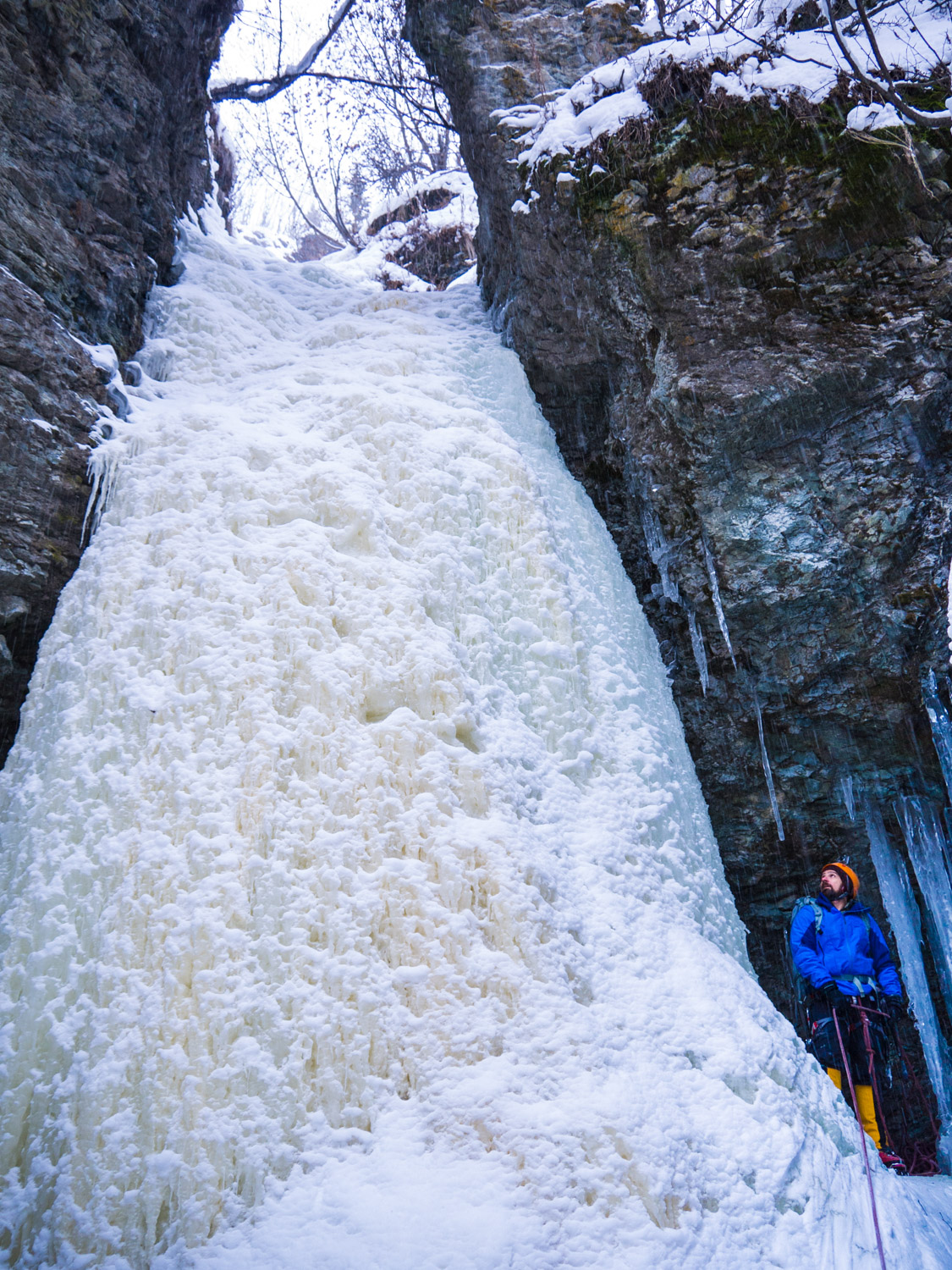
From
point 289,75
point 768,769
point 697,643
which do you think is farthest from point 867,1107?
point 289,75

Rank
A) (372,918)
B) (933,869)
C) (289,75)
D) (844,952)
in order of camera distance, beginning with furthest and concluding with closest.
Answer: (289,75) < (933,869) < (844,952) < (372,918)

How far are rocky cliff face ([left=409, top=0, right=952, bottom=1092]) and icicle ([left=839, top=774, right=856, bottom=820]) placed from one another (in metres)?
0.02

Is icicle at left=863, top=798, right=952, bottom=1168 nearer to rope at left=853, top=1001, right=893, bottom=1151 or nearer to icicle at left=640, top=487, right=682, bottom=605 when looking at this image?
rope at left=853, top=1001, right=893, bottom=1151

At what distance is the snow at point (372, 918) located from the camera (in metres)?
2.32

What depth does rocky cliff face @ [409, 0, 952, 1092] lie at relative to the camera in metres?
4.11

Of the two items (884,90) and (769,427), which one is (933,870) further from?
(884,90)

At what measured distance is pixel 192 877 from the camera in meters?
2.80

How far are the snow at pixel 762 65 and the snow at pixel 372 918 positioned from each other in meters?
2.35

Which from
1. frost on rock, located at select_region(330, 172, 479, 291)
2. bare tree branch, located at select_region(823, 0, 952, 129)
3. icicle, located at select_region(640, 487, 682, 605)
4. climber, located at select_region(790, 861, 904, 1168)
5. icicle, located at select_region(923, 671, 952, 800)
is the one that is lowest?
climber, located at select_region(790, 861, 904, 1168)

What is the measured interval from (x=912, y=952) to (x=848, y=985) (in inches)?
52.8

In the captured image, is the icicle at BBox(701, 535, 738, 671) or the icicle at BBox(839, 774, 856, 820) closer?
the icicle at BBox(701, 535, 738, 671)

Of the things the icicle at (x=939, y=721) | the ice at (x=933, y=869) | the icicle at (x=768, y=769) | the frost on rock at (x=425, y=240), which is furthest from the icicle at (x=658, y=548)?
the frost on rock at (x=425, y=240)

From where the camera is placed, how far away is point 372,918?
109 inches

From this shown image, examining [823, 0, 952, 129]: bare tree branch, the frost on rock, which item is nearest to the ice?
[823, 0, 952, 129]: bare tree branch
